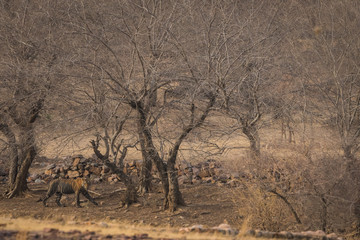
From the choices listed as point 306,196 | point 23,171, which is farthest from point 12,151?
point 306,196

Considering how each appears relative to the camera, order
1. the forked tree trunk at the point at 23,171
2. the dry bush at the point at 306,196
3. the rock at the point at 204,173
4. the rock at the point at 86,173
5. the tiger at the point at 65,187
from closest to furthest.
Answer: the dry bush at the point at 306,196
the tiger at the point at 65,187
the forked tree trunk at the point at 23,171
the rock at the point at 204,173
the rock at the point at 86,173

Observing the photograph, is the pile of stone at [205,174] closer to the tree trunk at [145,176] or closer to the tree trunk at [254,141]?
the tree trunk at [145,176]

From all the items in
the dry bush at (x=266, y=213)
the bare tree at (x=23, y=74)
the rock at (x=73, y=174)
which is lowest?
the dry bush at (x=266, y=213)

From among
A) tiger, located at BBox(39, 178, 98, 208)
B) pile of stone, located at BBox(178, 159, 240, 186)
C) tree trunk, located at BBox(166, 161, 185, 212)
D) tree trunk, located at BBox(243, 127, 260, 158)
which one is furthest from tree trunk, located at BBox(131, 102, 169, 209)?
pile of stone, located at BBox(178, 159, 240, 186)

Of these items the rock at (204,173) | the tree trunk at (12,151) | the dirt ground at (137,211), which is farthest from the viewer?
the rock at (204,173)

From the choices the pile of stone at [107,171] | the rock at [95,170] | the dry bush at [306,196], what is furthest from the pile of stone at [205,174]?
the dry bush at [306,196]

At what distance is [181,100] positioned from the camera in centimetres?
1069

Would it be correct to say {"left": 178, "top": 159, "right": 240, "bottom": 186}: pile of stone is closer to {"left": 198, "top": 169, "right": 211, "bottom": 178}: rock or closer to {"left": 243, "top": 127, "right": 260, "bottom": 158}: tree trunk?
{"left": 198, "top": 169, "right": 211, "bottom": 178}: rock

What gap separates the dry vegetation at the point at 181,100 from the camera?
937 centimetres

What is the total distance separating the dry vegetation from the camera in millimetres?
9367

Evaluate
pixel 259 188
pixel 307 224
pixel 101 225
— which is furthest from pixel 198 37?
pixel 101 225

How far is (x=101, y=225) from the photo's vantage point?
7.64 meters

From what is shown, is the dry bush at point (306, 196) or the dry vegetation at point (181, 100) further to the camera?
the dry vegetation at point (181, 100)

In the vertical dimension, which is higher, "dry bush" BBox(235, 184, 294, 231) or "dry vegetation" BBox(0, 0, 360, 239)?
"dry vegetation" BBox(0, 0, 360, 239)
